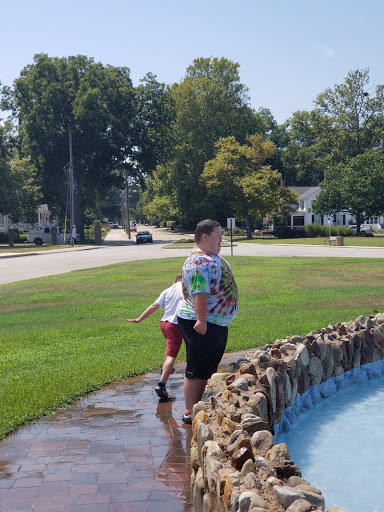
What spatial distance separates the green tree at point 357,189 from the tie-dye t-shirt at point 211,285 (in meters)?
59.8

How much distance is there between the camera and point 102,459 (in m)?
4.69

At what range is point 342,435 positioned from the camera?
6344 mm

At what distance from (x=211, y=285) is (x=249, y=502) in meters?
2.20

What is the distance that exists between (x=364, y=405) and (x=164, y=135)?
6022 cm

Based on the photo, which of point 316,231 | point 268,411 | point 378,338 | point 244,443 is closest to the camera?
point 244,443

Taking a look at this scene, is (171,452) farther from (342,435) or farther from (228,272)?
(342,435)

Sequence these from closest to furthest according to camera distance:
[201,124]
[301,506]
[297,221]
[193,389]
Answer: [301,506] → [193,389] → [201,124] → [297,221]

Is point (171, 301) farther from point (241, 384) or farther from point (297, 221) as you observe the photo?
point (297, 221)

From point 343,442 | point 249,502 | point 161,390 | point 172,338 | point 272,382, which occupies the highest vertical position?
point 172,338

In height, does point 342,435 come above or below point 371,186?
below

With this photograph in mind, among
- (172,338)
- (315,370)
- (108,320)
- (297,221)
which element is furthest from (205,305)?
(297,221)

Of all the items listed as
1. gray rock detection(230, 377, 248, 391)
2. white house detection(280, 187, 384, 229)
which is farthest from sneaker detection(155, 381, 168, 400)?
white house detection(280, 187, 384, 229)

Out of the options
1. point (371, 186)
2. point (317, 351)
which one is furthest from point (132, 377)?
point (371, 186)

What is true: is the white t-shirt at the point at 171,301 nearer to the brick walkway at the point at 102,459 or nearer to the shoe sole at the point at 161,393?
the shoe sole at the point at 161,393
